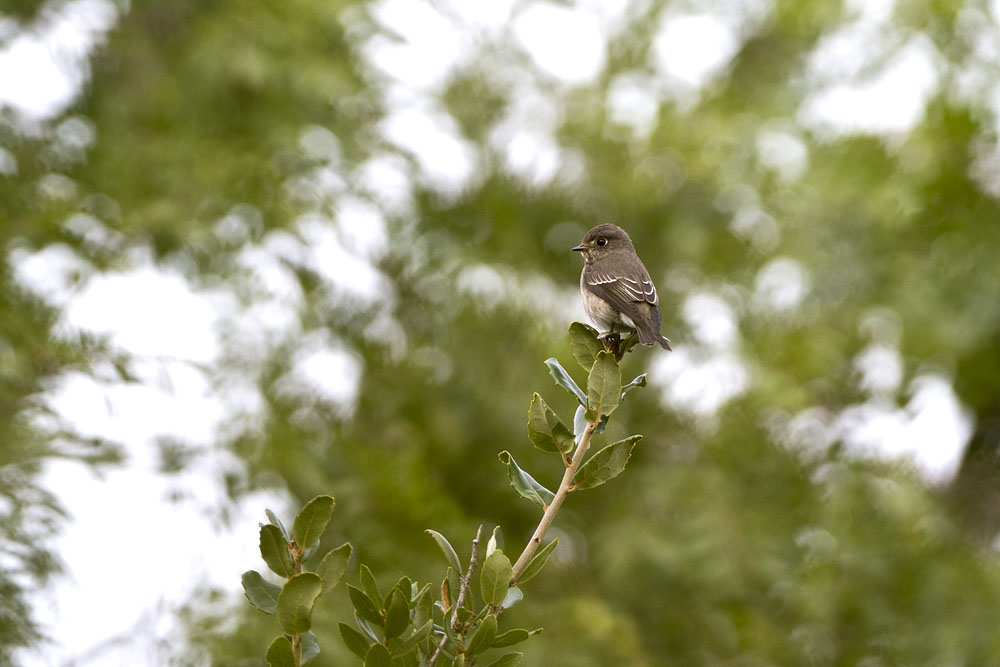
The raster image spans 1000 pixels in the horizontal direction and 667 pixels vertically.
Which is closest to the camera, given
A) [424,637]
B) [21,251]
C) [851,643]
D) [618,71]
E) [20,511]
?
[424,637]

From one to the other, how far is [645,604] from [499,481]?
5.13 ft

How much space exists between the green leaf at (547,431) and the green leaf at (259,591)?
1.57 ft

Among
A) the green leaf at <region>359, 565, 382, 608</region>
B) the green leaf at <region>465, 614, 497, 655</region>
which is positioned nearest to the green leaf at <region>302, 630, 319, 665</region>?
the green leaf at <region>359, 565, 382, 608</region>

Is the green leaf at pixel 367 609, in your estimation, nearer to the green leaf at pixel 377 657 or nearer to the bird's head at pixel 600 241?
the green leaf at pixel 377 657

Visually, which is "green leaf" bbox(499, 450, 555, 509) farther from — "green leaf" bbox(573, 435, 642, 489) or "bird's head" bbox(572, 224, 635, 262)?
"bird's head" bbox(572, 224, 635, 262)

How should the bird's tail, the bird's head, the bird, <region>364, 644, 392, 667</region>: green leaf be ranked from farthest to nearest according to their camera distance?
the bird's head, the bird, the bird's tail, <region>364, 644, 392, 667</region>: green leaf

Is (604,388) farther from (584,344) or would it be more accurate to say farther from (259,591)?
(259,591)

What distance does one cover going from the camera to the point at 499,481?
22.4 ft

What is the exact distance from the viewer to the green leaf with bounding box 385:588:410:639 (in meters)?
1.53

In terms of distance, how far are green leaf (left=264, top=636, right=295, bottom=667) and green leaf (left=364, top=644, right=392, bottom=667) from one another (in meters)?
0.11

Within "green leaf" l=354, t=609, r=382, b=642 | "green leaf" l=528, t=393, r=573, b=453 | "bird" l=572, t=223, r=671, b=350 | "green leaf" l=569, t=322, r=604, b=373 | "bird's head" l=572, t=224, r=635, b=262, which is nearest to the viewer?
"green leaf" l=354, t=609, r=382, b=642

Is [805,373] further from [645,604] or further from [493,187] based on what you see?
[493,187]

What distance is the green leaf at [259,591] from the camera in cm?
157

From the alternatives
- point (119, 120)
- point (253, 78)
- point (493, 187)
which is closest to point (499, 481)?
point (493, 187)
